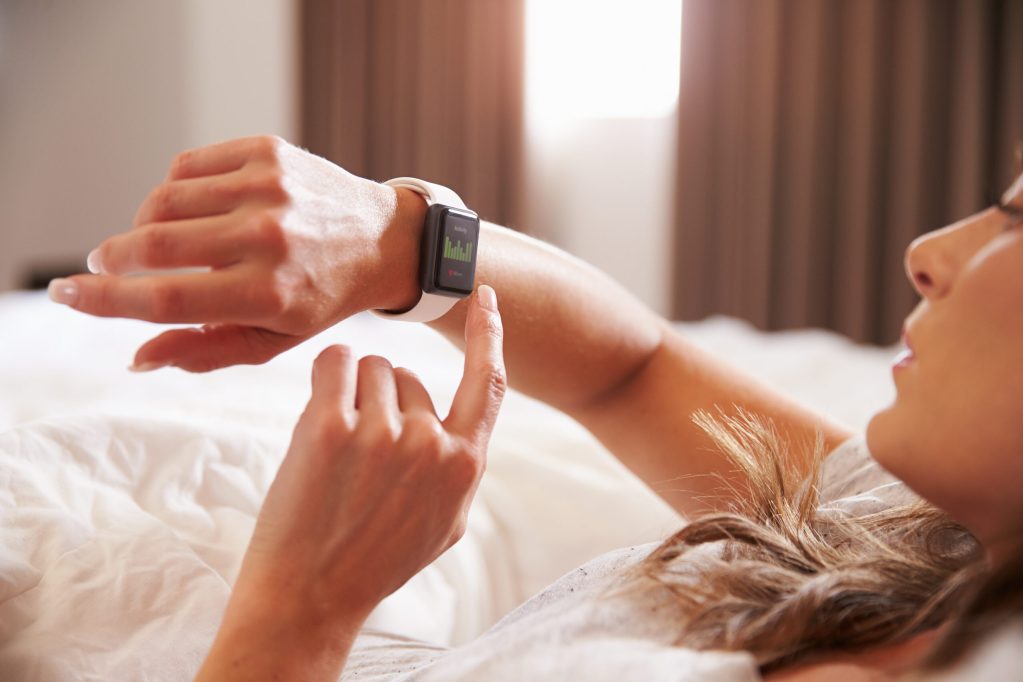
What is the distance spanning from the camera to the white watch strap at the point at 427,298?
825mm

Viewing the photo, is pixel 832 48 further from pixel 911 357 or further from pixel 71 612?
pixel 71 612

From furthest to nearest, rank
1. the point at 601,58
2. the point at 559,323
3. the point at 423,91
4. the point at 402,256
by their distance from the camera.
Result: the point at 423,91 < the point at 601,58 < the point at 559,323 < the point at 402,256

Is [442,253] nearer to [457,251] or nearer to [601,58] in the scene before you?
[457,251]

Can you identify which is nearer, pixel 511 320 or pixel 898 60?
pixel 511 320

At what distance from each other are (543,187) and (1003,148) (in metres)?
1.64

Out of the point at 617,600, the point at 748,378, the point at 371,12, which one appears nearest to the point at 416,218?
the point at 617,600

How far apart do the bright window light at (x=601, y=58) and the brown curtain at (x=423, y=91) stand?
10cm

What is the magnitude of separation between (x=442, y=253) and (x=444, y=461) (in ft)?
0.88

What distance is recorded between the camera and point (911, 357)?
662 millimetres

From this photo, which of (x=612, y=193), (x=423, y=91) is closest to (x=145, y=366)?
(x=612, y=193)

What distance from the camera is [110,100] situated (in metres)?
3.84

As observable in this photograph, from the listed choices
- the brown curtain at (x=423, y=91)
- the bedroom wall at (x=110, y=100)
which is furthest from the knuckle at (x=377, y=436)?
the bedroom wall at (x=110, y=100)

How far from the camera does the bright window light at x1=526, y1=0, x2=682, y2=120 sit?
3.57 metres

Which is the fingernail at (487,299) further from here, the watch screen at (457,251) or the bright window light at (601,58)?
the bright window light at (601,58)
